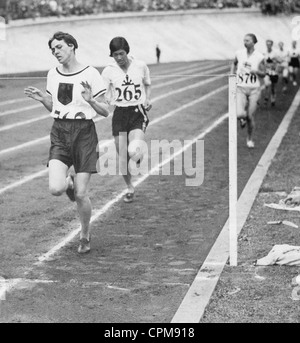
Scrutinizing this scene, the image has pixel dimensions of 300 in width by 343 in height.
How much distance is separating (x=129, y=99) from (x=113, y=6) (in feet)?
196

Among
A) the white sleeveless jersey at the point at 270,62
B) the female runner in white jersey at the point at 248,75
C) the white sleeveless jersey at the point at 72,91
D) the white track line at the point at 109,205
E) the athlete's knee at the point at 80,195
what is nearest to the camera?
the white sleeveless jersey at the point at 72,91

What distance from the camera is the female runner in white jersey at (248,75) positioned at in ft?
48.9

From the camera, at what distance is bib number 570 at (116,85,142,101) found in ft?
34.6

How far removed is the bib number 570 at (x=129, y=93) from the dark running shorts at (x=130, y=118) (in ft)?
0.44

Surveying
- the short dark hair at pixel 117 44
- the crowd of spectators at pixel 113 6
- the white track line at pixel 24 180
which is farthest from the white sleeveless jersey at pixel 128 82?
the crowd of spectators at pixel 113 6

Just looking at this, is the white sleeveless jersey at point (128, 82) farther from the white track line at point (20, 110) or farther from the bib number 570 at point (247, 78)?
the white track line at point (20, 110)

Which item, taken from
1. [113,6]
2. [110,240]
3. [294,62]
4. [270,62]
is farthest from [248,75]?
[113,6]

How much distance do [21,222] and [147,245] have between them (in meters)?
1.83

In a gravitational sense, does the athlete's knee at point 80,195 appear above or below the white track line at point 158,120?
above

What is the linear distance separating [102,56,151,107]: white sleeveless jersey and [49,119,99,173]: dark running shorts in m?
2.25

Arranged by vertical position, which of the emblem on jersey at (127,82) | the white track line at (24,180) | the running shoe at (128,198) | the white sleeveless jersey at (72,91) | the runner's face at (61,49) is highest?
the runner's face at (61,49)

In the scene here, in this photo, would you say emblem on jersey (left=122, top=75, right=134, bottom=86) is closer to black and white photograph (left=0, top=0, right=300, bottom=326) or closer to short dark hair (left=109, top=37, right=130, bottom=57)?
black and white photograph (left=0, top=0, right=300, bottom=326)

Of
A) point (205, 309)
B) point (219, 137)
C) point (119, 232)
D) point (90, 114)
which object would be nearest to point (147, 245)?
point (119, 232)

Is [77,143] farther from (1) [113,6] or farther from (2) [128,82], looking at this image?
(1) [113,6]
